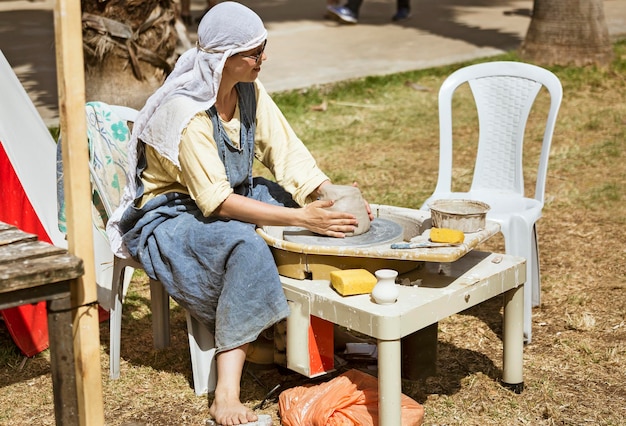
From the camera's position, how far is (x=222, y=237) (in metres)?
3.17

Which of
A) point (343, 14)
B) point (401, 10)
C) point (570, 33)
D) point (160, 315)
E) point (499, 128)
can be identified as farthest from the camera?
point (401, 10)

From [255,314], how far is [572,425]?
118 centimetres

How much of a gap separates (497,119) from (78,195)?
8.26ft

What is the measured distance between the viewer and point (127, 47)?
628 centimetres

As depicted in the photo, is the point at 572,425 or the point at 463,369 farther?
the point at 463,369

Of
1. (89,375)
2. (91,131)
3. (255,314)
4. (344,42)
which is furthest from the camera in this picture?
(344,42)

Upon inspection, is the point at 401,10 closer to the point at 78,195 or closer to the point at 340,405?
the point at 340,405

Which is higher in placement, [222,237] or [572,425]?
[222,237]

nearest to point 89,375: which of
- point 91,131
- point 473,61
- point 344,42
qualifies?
point 91,131

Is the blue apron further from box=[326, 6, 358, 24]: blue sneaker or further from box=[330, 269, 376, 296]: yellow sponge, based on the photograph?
box=[326, 6, 358, 24]: blue sneaker

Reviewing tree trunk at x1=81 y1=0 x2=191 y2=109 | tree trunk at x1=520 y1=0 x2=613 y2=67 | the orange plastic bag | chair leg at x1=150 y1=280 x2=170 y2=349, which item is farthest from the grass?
tree trunk at x1=520 y1=0 x2=613 y2=67

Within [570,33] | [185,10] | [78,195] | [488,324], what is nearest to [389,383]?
[78,195]

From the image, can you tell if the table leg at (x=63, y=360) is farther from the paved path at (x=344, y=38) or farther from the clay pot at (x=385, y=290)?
the paved path at (x=344, y=38)

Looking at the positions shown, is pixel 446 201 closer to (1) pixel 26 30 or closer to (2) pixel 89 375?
(2) pixel 89 375
